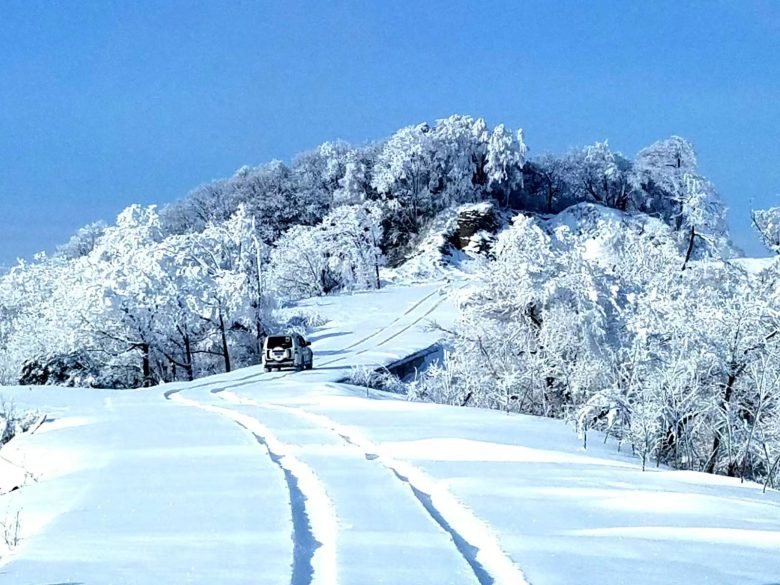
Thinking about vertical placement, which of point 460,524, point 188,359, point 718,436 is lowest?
point 188,359

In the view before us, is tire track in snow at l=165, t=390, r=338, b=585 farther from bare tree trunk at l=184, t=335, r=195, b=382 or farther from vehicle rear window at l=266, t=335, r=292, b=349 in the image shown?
bare tree trunk at l=184, t=335, r=195, b=382

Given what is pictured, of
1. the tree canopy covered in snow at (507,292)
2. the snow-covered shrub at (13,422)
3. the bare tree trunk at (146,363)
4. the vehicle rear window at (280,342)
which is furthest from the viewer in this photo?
the bare tree trunk at (146,363)

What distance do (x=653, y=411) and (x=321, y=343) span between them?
111 feet

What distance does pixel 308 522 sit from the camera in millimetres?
6934

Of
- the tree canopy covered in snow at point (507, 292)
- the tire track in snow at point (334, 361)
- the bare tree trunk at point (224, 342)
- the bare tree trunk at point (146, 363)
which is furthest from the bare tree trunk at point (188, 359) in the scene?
the tire track in snow at point (334, 361)

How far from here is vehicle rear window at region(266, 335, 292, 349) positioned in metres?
32.8

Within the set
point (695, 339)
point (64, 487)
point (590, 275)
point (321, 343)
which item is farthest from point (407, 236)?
point (64, 487)

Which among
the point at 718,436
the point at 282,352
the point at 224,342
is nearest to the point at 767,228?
the point at 718,436

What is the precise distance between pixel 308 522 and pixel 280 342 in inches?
1032

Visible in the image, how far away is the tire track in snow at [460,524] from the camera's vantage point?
556 centimetres

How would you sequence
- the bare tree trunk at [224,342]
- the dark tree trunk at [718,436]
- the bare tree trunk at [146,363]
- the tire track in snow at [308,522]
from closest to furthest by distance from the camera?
the tire track in snow at [308,522]
the dark tree trunk at [718,436]
the bare tree trunk at [146,363]
the bare tree trunk at [224,342]

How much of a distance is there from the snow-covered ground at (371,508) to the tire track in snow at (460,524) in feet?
0.08

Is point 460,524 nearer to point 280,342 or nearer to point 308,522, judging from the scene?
point 308,522

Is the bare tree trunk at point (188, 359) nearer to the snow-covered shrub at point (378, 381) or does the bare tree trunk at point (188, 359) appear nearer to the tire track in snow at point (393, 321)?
the tire track in snow at point (393, 321)
